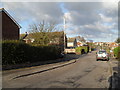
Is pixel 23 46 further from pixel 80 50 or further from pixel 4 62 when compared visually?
pixel 80 50

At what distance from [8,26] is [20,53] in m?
13.7

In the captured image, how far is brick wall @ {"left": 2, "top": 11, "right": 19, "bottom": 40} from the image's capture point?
24466 mm

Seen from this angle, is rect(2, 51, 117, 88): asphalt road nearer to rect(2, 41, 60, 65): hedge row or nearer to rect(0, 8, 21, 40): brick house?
rect(2, 41, 60, 65): hedge row

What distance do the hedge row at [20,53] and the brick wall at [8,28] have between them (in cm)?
883

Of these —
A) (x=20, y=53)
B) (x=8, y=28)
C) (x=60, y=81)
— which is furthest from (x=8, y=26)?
(x=60, y=81)

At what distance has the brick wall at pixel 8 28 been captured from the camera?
24466 millimetres

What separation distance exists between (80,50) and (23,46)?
31450 mm

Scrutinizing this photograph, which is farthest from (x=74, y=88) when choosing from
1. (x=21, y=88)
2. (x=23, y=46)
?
(x=23, y=46)

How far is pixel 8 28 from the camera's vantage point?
2564cm

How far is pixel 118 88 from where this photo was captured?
629cm

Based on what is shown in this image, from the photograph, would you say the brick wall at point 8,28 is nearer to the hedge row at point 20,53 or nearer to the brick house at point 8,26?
the brick house at point 8,26

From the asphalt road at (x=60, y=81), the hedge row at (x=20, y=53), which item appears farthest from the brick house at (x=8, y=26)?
the asphalt road at (x=60, y=81)

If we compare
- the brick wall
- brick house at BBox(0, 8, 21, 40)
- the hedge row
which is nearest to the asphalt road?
the hedge row

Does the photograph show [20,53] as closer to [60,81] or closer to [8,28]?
[60,81]
